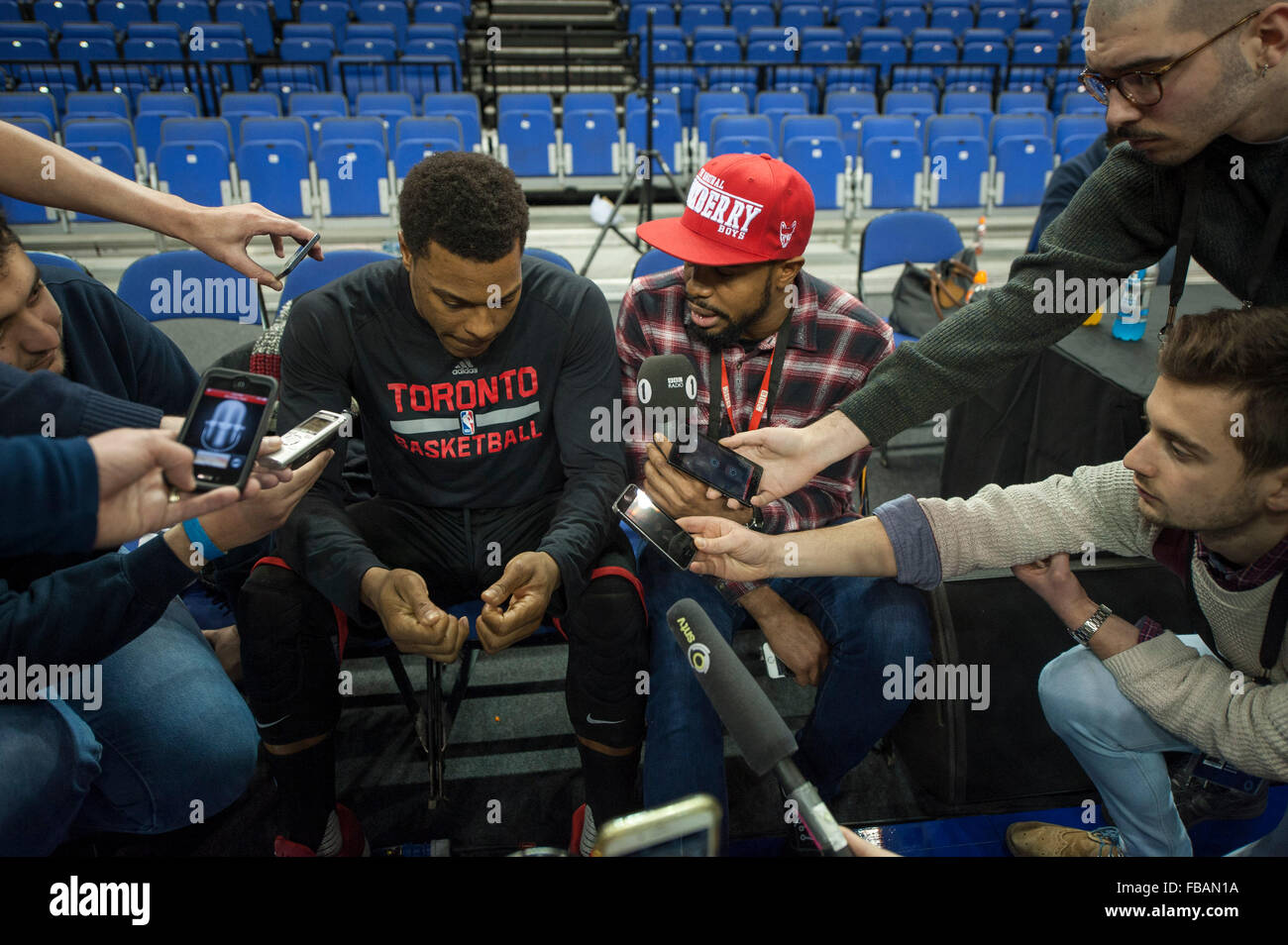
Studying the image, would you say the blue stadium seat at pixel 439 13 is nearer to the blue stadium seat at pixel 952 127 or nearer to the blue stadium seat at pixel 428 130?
the blue stadium seat at pixel 428 130

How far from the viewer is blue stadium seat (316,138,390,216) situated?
19.5ft

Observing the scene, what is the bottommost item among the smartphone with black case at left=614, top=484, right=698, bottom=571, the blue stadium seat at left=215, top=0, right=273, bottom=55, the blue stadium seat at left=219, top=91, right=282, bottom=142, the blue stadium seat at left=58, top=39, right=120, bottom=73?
the smartphone with black case at left=614, top=484, right=698, bottom=571

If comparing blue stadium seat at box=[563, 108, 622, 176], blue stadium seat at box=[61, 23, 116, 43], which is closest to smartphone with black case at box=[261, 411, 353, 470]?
blue stadium seat at box=[563, 108, 622, 176]

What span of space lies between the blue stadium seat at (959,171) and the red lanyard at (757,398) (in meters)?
5.30

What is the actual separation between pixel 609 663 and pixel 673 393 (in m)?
0.58

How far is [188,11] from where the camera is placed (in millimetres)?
9086

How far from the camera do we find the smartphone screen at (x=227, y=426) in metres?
1.25

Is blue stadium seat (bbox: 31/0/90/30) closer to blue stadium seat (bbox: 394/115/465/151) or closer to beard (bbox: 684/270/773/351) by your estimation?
blue stadium seat (bbox: 394/115/465/151)

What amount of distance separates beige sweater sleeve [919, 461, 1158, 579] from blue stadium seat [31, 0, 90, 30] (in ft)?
35.4

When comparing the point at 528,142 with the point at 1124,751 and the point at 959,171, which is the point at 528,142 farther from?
the point at 1124,751

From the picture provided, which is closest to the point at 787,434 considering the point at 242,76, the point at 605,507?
the point at 605,507

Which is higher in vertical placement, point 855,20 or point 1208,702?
point 855,20

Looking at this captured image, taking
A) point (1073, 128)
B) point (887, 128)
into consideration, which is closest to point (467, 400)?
point (887, 128)

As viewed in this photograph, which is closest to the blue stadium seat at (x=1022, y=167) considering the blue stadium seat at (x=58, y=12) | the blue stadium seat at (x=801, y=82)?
the blue stadium seat at (x=801, y=82)
